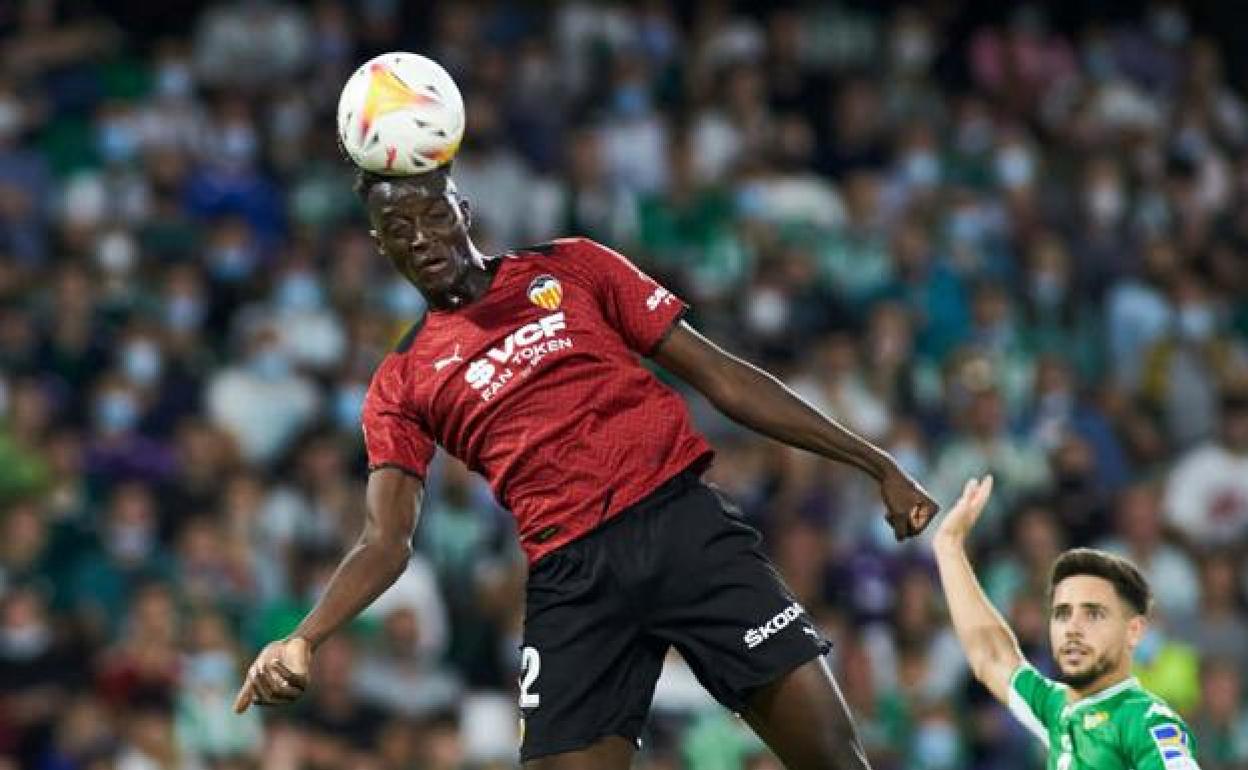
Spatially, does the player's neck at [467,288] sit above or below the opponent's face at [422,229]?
below

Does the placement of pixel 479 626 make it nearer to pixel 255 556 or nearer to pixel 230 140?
Result: pixel 255 556

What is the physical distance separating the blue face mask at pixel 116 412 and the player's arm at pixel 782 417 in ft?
19.9

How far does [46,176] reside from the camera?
12.9 meters

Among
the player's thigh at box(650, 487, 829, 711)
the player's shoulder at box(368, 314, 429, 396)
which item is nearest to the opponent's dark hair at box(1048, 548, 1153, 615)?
the player's thigh at box(650, 487, 829, 711)

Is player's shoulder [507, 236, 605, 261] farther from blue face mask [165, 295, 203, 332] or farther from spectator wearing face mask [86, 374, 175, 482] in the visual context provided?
blue face mask [165, 295, 203, 332]

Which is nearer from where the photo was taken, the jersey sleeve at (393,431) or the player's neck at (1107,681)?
the jersey sleeve at (393,431)

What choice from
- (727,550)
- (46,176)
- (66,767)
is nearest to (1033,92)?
(46,176)

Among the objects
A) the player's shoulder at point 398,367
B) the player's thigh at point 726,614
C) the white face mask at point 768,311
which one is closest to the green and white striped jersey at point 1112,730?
the player's thigh at point 726,614

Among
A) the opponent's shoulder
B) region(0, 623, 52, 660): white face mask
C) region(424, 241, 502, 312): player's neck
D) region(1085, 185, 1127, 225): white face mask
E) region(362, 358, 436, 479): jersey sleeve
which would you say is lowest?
region(0, 623, 52, 660): white face mask

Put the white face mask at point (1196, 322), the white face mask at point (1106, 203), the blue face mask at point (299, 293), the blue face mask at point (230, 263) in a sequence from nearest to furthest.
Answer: the blue face mask at point (299, 293), the blue face mask at point (230, 263), the white face mask at point (1196, 322), the white face mask at point (1106, 203)

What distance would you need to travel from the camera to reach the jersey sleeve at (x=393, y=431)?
19.2 feet

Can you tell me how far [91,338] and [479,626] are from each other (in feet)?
7.85

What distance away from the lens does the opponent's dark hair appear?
6.02 meters

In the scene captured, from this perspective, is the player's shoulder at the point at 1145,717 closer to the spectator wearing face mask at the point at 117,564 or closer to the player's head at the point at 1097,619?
the player's head at the point at 1097,619
